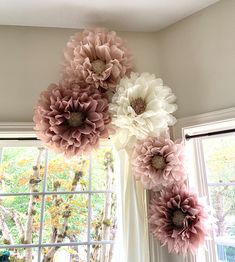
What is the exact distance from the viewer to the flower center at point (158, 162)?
1.19 m

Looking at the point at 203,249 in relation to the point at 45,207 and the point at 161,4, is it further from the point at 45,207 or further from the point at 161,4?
the point at 161,4

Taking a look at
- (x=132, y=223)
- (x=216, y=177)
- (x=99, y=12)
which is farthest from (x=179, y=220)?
(x=99, y=12)

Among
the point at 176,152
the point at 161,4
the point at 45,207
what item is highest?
the point at 161,4

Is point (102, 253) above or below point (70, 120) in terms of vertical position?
below

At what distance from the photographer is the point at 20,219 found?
1.37m

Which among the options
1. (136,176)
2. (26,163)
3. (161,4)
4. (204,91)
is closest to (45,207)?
(26,163)

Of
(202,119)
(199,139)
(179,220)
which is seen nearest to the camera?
(179,220)

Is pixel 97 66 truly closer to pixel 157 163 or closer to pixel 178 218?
pixel 157 163

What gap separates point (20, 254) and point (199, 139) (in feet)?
3.86

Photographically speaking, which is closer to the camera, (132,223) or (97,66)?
(132,223)

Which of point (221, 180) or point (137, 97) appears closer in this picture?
point (137, 97)

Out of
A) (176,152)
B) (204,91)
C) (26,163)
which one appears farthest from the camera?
(26,163)

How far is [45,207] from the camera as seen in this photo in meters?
1.38

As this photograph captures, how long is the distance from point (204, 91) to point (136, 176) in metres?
0.60
